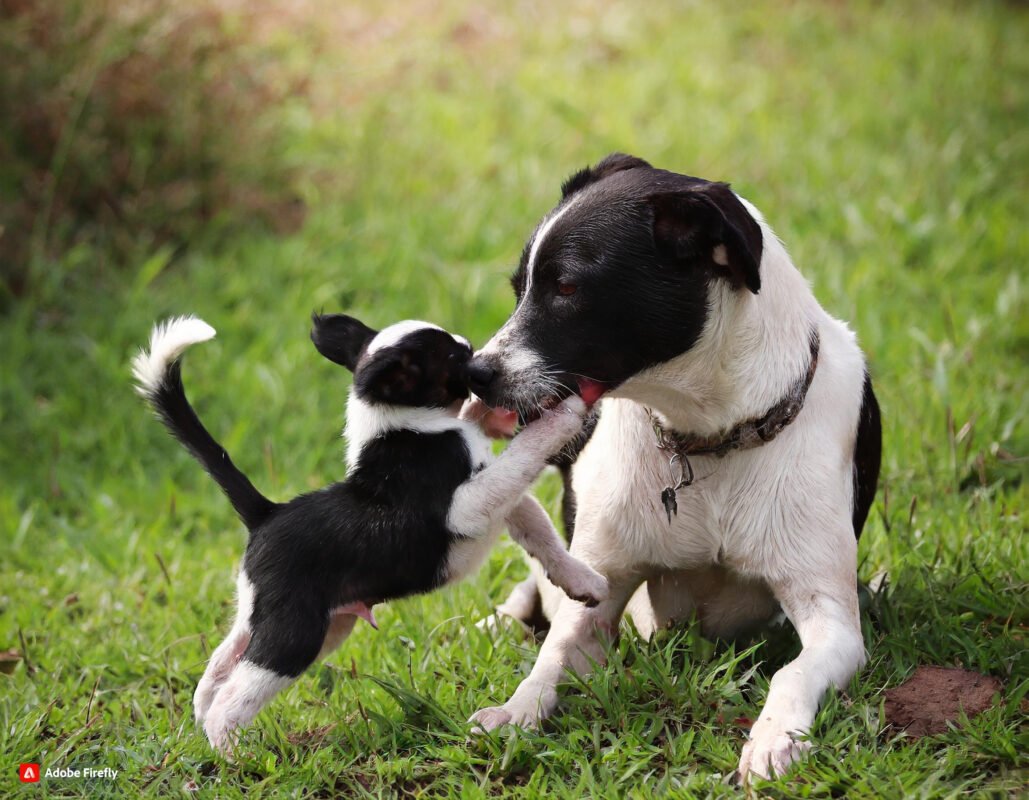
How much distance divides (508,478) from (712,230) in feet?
2.55

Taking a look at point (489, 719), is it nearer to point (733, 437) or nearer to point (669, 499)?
point (669, 499)

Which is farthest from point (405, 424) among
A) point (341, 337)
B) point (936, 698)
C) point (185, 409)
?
point (936, 698)

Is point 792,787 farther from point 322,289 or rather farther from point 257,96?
point 257,96

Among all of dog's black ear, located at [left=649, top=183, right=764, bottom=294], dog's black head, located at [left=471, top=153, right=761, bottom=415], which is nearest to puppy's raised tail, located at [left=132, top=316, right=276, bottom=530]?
dog's black head, located at [left=471, top=153, right=761, bottom=415]

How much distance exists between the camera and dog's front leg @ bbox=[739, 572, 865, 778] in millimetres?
2953

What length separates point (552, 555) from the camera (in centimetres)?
337

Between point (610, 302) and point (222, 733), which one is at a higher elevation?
point (610, 302)

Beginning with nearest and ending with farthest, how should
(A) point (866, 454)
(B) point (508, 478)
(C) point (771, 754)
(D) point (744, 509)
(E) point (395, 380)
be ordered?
(C) point (771, 754) < (B) point (508, 478) < (E) point (395, 380) < (D) point (744, 509) < (A) point (866, 454)

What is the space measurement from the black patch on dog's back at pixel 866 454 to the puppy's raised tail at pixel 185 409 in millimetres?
1630

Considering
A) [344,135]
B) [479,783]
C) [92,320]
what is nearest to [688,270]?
[479,783]

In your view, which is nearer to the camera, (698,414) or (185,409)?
(698,414)

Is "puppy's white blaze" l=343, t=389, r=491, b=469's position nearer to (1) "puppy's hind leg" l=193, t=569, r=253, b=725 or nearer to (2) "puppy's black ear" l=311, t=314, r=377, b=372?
(2) "puppy's black ear" l=311, t=314, r=377, b=372

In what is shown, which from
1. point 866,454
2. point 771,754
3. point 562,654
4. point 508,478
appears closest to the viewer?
point 771,754

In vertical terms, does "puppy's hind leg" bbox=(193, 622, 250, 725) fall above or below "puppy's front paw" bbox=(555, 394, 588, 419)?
below
